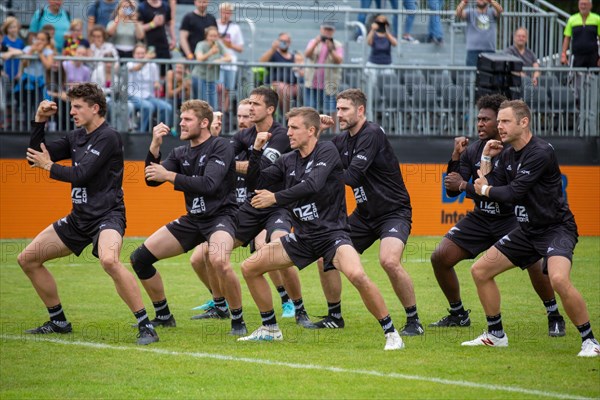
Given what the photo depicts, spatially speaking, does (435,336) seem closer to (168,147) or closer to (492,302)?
(492,302)

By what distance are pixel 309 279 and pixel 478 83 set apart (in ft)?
13.1

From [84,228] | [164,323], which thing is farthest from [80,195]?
[164,323]

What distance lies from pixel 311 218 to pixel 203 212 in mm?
1309

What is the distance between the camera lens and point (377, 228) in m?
10.6

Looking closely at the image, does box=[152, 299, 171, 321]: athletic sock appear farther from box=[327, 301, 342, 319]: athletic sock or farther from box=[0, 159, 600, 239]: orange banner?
box=[0, 159, 600, 239]: orange banner

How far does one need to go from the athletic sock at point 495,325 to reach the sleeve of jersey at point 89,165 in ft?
12.7

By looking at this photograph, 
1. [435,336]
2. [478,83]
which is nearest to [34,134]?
[435,336]

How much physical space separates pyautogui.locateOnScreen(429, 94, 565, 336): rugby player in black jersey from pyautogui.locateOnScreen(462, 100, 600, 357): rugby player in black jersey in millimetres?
650

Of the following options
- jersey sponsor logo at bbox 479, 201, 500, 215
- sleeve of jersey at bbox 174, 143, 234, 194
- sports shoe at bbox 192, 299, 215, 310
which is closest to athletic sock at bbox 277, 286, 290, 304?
sports shoe at bbox 192, 299, 215, 310

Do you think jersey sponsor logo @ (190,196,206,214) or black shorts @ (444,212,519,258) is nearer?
jersey sponsor logo @ (190,196,206,214)

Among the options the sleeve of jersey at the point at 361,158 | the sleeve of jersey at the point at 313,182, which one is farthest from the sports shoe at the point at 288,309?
the sleeve of jersey at the point at 313,182

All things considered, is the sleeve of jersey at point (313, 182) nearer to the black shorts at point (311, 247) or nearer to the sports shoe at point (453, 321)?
the black shorts at point (311, 247)

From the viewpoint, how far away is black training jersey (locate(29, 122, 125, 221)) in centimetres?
973

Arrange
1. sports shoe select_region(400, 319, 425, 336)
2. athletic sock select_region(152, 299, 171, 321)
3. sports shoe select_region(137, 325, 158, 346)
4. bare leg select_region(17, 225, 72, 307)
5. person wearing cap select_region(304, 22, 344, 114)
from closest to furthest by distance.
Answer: sports shoe select_region(137, 325, 158, 346)
bare leg select_region(17, 225, 72, 307)
sports shoe select_region(400, 319, 425, 336)
athletic sock select_region(152, 299, 171, 321)
person wearing cap select_region(304, 22, 344, 114)
